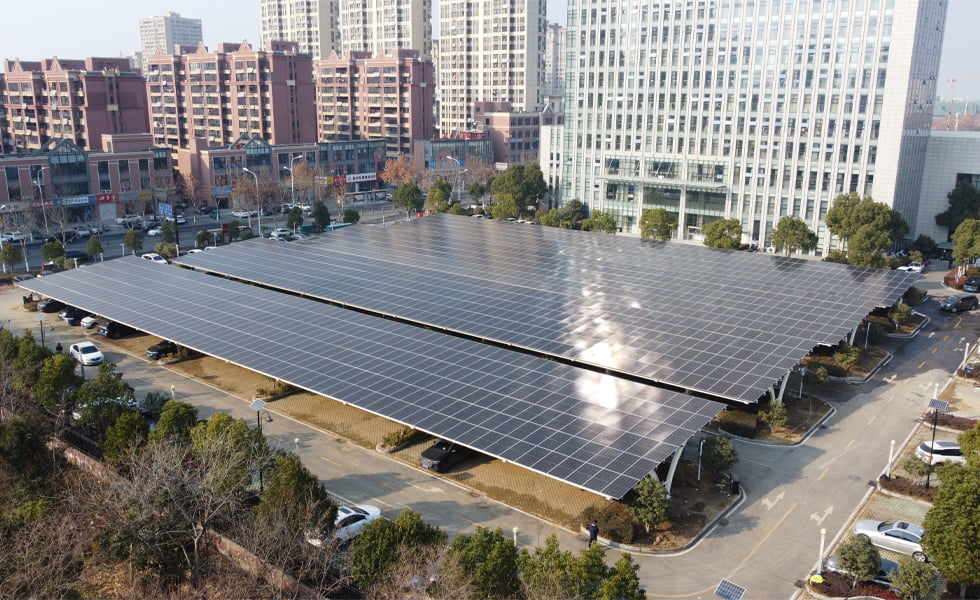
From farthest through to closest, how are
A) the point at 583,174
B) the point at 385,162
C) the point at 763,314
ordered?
the point at 385,162, the point at 583,174, the point at 763,314

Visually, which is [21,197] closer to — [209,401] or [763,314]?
[209,401]

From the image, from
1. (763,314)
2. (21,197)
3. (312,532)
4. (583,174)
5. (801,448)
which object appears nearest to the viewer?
(312,532)

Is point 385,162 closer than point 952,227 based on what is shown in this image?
No

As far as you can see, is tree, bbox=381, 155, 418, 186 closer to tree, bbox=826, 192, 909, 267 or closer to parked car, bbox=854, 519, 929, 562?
tree, bbox=826, 192, 909, 267

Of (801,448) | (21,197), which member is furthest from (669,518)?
(21,197)

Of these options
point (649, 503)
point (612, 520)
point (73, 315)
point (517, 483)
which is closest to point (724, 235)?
point (517, 483)

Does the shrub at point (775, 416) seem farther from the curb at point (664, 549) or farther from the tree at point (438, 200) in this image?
the tree at point (438, 200)

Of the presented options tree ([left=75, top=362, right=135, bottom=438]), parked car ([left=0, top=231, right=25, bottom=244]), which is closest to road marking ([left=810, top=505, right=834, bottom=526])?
tree ([left=75, top=362, right=135, bottom=438])
